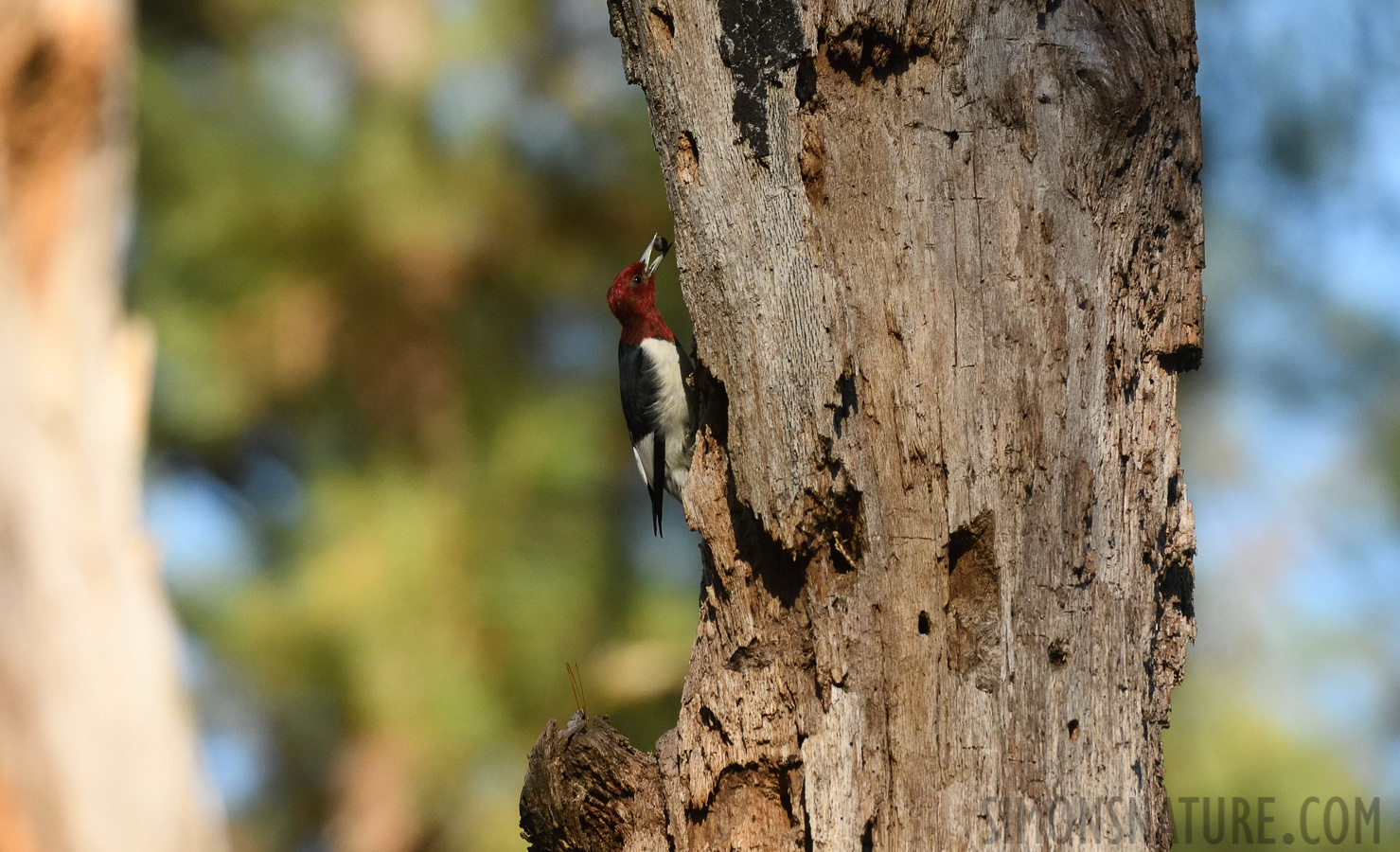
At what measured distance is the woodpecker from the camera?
4.01m

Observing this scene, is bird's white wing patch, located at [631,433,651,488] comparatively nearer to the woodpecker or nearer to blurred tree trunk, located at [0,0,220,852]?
the woodpecker

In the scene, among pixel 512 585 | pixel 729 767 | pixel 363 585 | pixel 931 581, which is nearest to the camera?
pixel 931 581

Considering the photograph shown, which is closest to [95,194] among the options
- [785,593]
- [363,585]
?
[363,585]

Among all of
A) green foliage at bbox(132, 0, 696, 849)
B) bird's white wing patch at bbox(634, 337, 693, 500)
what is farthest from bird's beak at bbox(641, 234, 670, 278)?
green foliage at bbox(132, 0, 696, 849)

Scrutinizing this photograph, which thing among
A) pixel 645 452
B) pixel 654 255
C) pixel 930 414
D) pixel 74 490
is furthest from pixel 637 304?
pixel 930 414

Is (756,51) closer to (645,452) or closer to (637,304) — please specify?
(637,304)

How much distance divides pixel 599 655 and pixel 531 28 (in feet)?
11.0

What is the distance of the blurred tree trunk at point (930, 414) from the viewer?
1.84 meters

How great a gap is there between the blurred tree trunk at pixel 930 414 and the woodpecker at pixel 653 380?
1.89 metres

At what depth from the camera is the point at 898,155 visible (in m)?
1.96

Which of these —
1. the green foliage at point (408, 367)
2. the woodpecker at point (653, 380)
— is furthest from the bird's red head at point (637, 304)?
the green foliage at point (408, 367)

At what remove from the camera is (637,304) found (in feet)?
13.8

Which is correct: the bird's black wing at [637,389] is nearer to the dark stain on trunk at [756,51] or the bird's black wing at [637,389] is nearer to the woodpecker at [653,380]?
the woodpecker at [653,380]

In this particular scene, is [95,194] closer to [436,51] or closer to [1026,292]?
[436,51]
